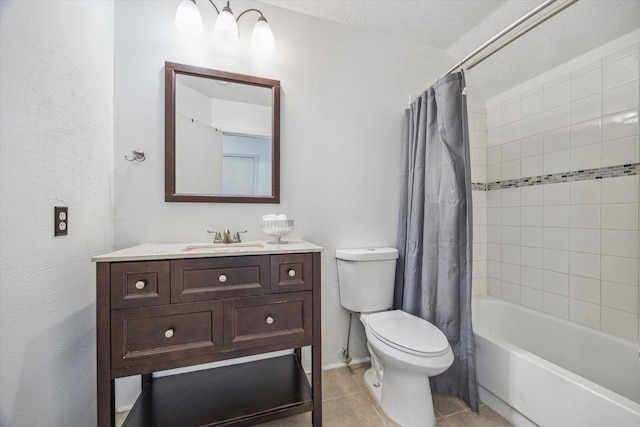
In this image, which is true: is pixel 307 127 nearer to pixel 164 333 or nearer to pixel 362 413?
pixel 164 333

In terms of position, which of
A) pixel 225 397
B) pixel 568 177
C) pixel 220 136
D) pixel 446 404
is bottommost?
pixel 446 404

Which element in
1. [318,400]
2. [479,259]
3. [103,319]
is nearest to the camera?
[103,319]

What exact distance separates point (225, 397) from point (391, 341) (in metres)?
0.85

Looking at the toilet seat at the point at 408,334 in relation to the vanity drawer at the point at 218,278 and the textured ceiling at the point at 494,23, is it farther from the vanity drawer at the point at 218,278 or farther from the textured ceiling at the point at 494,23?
the textured ceiling at the point at 494,23

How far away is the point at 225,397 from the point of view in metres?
1.22

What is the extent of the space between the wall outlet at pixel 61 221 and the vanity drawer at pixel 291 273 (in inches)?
31.0

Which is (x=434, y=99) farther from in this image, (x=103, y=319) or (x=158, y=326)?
(x=103, y=319)

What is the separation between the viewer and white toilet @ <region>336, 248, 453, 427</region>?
1167 mm

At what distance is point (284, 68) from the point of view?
161 cm

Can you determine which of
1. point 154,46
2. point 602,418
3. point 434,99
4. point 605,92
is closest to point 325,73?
point 434,99

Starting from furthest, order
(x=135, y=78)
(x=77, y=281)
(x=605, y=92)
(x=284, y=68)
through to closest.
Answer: (x=284, y=68), (x=605, y=92), (x=135, y=78), (x=77, y=281)

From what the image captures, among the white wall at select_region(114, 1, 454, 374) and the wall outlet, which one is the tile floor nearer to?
the white wall at select_region(114, 1, 454, 374)

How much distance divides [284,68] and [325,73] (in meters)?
0.28

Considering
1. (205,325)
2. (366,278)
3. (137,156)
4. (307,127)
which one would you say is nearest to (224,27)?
(307,127)
